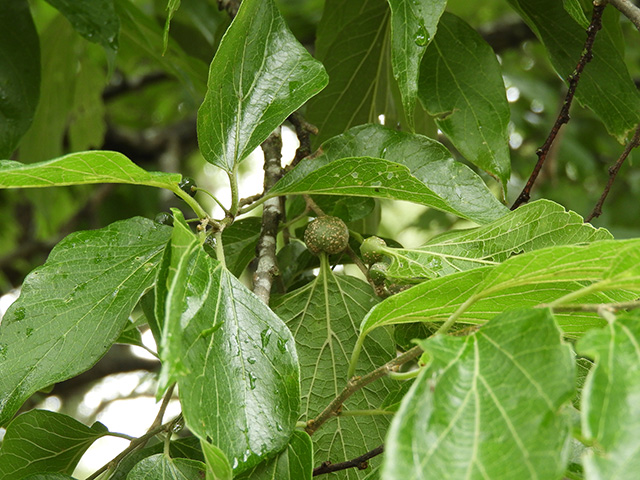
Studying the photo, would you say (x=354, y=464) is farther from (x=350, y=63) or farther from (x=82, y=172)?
(x=350, y=63)

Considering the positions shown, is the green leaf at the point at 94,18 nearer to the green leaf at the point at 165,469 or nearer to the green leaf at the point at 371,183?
the green leaf at the point at 371,183

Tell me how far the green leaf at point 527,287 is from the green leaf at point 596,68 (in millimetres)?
301

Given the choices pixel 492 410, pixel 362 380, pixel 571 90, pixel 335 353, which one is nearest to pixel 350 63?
pixel 571 90

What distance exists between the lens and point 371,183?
22.6 inches

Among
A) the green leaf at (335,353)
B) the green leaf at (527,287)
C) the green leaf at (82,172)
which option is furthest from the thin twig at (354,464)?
the green leaf at (82,172)

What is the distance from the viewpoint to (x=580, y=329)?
52 centimetres

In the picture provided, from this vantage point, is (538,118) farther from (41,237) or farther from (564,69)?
(41,237)

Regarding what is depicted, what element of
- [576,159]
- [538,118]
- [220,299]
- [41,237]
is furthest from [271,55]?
[41,237]

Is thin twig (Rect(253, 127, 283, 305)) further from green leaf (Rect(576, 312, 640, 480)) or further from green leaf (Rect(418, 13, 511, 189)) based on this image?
green leaf (Rect(576, 312, 640, 480))

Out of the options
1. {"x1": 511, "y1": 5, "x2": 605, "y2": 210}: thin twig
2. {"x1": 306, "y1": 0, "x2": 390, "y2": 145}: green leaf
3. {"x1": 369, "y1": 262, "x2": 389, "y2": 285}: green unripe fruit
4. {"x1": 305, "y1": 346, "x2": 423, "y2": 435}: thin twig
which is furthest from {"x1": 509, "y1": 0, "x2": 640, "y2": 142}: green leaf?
{"x1": 305, "y1": 346, "x2": 423, "y2": 435}: thin twig

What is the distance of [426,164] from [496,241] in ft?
0.30

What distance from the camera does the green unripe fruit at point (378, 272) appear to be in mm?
658

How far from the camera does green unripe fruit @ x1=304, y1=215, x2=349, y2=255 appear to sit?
682 mm

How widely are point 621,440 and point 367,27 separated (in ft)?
2.29
